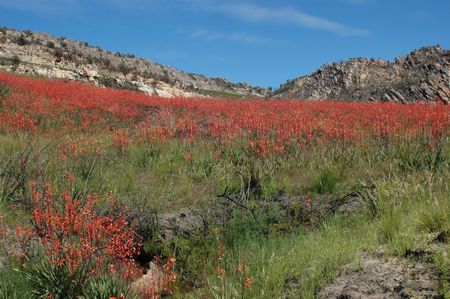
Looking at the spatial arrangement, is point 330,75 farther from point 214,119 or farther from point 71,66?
point 214,119

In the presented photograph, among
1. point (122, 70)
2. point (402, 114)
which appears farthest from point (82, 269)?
point (122, 70)

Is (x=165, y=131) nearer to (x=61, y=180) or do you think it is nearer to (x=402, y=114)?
(x=61, y=180)

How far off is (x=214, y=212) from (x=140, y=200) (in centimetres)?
134

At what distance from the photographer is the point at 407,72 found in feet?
122

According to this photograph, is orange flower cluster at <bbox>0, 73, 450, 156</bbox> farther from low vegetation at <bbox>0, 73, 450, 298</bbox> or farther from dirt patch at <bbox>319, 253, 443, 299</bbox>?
dirt patch at <bbox>319, 253, 443, 299</bbox>

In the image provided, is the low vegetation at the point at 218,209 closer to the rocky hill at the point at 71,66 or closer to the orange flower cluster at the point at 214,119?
the orange flower cluster at the point at 214,119

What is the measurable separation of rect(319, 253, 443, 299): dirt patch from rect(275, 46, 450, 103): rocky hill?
89.5 feet

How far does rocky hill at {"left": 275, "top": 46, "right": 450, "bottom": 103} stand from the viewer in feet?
104

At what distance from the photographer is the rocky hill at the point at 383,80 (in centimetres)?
3169

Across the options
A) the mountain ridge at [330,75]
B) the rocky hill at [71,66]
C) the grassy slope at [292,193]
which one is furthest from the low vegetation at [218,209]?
the rocky hill at [71,66]

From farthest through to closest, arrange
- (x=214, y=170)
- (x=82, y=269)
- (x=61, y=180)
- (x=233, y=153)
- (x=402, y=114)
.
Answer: (x=402, y=114), (x=233, y=153), (x=214, y=170), (x=61, y=180), (x=82, y=269)

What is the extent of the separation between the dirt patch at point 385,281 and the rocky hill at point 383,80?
27288 mm

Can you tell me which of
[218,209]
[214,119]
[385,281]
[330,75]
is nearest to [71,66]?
[330,75]

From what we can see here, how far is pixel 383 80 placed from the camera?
3903 cm
